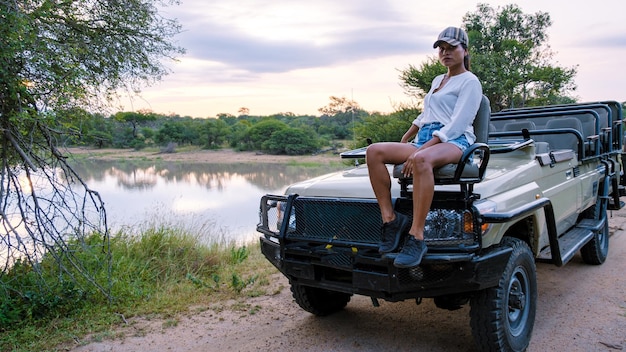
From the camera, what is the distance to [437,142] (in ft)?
11.2

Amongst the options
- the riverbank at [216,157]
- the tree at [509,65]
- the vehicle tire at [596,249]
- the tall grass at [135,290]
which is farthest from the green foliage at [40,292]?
the riverbank at [216,157]

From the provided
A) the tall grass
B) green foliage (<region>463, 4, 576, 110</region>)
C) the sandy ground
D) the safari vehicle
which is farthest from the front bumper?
green foliage (<region>463, 4, 576, 110</region>)

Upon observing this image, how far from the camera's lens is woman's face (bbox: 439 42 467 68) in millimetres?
3582

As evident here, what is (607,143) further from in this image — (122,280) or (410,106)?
→ (410,106)

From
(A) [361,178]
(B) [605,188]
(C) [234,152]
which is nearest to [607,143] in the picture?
(B) [605,188]

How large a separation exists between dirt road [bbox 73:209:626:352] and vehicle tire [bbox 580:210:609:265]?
21.0 inches

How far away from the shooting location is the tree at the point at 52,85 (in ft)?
15.5

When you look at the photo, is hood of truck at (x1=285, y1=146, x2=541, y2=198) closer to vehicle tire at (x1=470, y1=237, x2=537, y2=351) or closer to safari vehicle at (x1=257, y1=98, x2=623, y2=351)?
safari vehicle at (x1=257, y1=98, x2=623, y2=351)

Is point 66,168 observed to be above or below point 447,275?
above

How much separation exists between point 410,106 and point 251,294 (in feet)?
63.1

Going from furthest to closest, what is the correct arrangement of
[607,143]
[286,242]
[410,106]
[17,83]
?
[410,106] < [607,143] < [17,83] < [286,242]

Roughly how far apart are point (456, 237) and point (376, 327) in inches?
59.0

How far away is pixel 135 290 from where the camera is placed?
5.57m

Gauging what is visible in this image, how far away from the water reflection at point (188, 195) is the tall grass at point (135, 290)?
135cm
